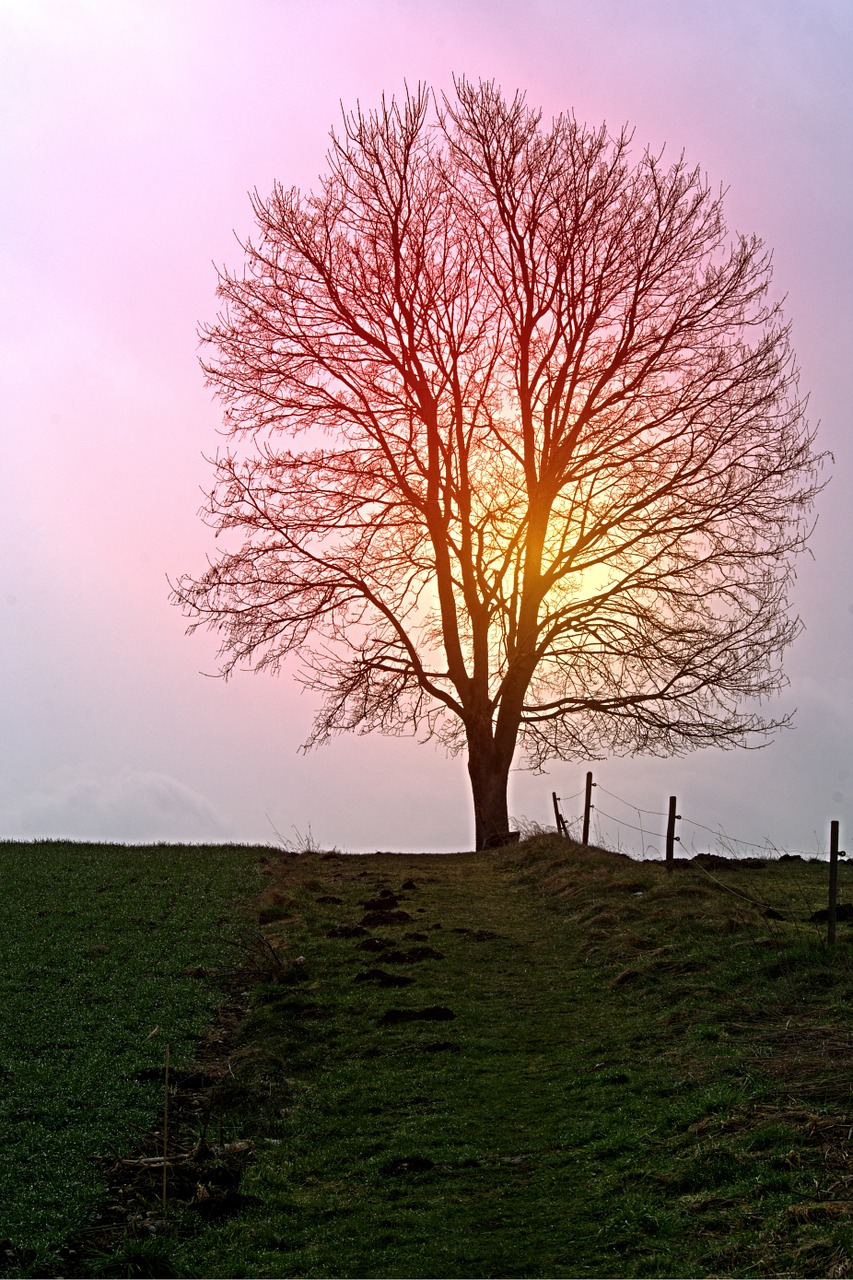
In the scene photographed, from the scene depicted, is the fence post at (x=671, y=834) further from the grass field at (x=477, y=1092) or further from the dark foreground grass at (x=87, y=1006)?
the dark foreground grass at (x=87, y=1006)

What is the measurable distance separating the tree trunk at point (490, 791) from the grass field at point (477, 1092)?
752 centimetres

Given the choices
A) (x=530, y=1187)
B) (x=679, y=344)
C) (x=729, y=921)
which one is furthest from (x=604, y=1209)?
(x=679, y=344)

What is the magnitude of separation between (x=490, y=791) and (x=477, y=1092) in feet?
46.0

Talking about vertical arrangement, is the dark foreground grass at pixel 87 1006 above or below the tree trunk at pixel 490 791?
below

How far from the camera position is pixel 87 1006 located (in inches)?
432

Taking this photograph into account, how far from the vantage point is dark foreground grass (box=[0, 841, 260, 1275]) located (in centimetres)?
735

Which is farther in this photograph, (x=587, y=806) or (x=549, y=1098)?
(x=587, y=806)

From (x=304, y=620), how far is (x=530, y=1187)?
52.8 feet

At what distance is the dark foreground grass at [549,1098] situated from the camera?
6.48 metres

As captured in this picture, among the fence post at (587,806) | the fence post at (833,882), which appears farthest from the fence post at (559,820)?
the fence post at (833,882)

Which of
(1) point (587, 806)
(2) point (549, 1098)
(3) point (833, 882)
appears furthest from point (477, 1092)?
(1) point (587, 806)

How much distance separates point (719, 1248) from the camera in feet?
20.0

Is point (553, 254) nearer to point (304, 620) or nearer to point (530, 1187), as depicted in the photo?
point (304, 620)

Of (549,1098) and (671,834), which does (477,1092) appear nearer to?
(549,1098)
